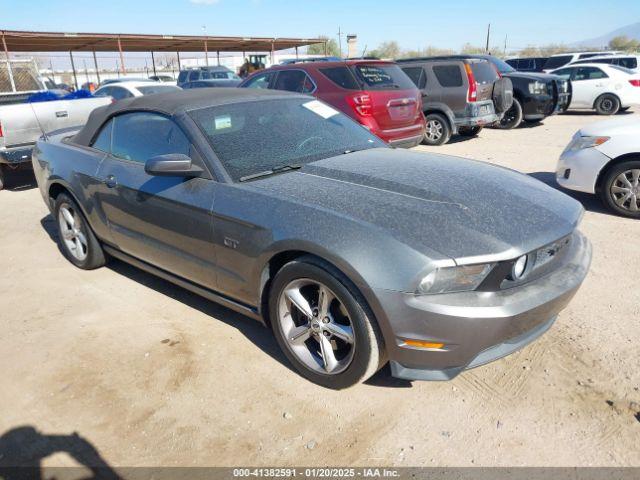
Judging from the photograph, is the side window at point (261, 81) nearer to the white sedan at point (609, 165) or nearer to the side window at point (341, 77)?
the side window at point (341, 77)

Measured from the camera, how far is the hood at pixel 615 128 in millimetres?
5392

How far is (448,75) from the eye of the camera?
34.3 ft

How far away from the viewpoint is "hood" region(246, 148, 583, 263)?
2.45 meters

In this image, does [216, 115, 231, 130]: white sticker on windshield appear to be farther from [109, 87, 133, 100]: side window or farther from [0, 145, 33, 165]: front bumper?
[109, 87, 133, 100]: side window

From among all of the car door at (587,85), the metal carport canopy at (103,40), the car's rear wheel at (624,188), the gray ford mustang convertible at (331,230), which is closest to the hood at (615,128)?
the car's rear wheel at (624,188)

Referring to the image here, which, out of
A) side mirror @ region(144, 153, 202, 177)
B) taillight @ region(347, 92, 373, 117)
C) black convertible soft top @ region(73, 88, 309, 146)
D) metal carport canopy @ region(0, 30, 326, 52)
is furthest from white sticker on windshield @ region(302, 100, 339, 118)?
metal carport canopy @ region(0, 30, 326, 52)

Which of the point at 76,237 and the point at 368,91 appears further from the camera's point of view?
the point at 368,91

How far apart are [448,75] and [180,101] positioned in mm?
8121

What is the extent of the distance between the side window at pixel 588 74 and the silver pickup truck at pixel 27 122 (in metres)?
13.1

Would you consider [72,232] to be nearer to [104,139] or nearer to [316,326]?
[104,139]

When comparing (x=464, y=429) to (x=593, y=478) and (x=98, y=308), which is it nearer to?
(x=593, y=478)

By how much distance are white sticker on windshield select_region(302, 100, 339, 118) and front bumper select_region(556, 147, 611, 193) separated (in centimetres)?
304

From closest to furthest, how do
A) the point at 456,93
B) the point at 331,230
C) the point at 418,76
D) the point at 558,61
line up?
the point at 331,230 < the point at 456,93 < the point at 418,76 < the point at 558,61

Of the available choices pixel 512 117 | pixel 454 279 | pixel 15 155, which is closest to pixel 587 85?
pixel 512 117
